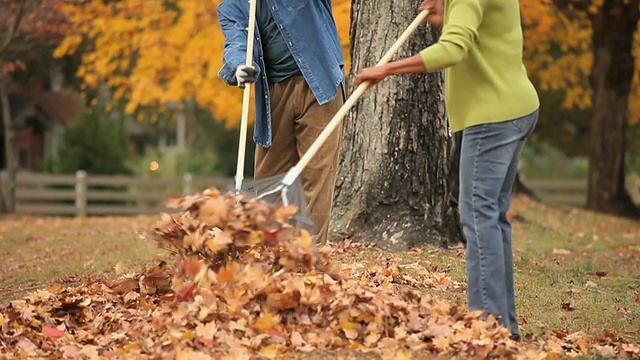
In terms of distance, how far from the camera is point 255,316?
484 centimetres

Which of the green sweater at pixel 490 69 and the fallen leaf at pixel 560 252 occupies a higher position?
the green sweater at pixel 490 69

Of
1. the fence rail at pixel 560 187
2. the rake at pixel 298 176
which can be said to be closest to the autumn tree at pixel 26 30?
the fence rail at pixel 560 187

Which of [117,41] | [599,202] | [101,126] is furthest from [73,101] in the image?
[599,202]

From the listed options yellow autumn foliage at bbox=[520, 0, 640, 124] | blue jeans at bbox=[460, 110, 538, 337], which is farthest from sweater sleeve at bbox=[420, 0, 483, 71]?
yellow autumn foliage at bbox=[520, 0, 640, 124]

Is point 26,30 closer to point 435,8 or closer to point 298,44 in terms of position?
point 298,44

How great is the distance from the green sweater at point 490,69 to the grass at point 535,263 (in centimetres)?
118

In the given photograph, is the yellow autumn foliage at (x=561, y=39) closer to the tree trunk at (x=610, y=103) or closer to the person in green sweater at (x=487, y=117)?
the tree trunk at (x=610, y=103)

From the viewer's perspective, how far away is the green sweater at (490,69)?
491 centimetres

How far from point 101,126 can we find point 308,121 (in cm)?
2029

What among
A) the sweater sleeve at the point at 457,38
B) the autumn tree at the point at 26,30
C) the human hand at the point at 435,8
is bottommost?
the sweater sleeve at the point at 457,38

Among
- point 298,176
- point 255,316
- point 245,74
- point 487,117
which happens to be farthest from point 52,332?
point 487,117

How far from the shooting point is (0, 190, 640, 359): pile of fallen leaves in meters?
4.68

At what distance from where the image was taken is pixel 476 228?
4992mm

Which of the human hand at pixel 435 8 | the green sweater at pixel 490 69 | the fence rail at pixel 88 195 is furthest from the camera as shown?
the fence rail at pixel 88 195
